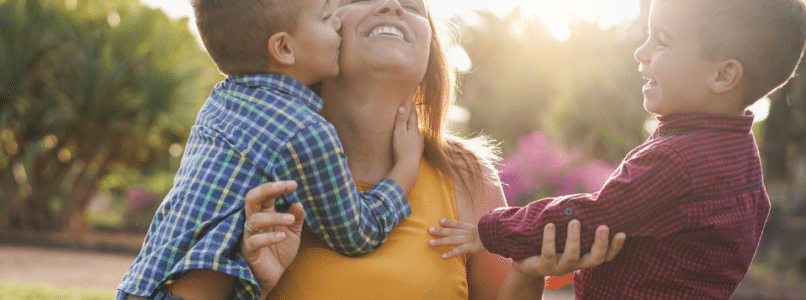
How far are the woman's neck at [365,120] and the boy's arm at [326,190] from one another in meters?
0.38

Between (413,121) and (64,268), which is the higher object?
(413,121)

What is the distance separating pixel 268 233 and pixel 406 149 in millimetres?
709

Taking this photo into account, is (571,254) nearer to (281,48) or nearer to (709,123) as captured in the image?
(709,123)

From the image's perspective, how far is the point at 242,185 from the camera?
1.48 meters

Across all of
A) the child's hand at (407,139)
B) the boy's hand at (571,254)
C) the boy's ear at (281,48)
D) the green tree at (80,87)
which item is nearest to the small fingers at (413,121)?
the child's hand at (407,139)

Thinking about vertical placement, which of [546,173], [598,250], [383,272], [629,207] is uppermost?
[629,207]

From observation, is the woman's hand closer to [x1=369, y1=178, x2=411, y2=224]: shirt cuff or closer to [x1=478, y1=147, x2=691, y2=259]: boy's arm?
[x1=369, y1=178, x2=411, y2=224]: shirt cuff

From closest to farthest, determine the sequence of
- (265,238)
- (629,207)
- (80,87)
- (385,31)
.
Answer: (265,238) → (629,207) → (385,31) → (80,87)

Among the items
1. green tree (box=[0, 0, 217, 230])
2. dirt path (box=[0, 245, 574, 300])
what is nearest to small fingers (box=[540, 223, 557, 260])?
dirt path (box=[0, 245, 574, 300])

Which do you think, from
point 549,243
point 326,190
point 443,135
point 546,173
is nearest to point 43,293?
point 546,173

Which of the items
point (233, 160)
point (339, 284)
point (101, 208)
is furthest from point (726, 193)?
point (101, 208)

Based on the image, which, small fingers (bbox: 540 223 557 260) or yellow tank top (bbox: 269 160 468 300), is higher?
small fingers (bbox: 540 223 557 260)

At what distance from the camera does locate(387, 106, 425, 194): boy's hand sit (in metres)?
1.90

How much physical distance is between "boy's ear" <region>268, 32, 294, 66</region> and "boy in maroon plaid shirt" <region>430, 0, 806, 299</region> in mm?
728
